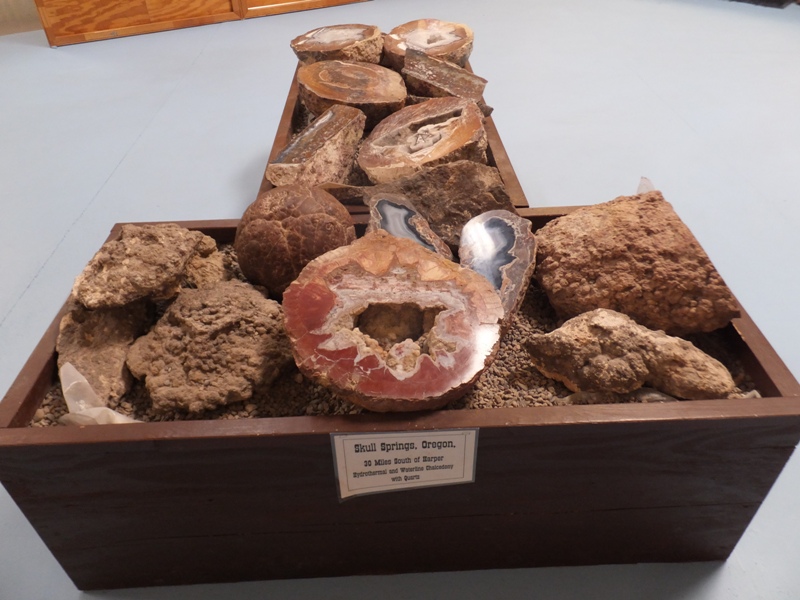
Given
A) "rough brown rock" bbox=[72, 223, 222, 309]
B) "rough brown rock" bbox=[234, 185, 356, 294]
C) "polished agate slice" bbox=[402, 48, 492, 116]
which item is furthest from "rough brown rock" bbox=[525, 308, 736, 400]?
"polished agate slice" bbox=[402, 48, 492, 116]

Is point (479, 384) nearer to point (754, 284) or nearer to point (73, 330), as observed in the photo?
point (73, 330)

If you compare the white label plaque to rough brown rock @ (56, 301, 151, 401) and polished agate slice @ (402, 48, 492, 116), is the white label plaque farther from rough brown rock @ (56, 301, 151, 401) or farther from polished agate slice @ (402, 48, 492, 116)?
polished agate slice @ (402, 48, 492, 116)

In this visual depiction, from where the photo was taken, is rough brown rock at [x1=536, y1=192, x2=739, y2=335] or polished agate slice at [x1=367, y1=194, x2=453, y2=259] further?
polished agate slice at [x1=367, y1=194, x2=453, y2=259]

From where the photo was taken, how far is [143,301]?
125 centimetres

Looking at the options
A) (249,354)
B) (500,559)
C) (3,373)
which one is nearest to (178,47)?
(3,373)

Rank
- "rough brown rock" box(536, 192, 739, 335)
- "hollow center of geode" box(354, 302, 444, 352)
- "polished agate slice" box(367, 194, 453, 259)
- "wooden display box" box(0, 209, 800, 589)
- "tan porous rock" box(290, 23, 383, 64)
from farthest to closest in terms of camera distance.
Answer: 1. "tan porous rock" box(290, 23, 383, 64)
2. "polished agate slice" box(367, 194, 453, 259)
3. "rough brown rock" box(536, 192, 739, 335)
4. "hollow center of geode" box(354, 302, 444, 352)
5. "wooden display box" box(0, 209, 800, 589)

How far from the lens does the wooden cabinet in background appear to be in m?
3.26

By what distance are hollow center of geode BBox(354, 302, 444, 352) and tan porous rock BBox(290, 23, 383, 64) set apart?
4.85ft

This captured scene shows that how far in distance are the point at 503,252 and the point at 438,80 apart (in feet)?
3.21

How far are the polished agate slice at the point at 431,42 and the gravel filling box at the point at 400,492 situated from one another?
1.46 metres

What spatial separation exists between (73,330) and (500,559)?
35.1 inches

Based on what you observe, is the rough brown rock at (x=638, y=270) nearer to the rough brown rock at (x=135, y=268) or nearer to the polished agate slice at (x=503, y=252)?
the polished agate slice at (x=503, y=252)

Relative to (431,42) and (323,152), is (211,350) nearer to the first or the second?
(323,152)

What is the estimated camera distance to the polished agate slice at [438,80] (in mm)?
2016
